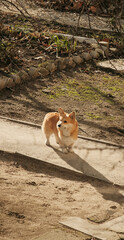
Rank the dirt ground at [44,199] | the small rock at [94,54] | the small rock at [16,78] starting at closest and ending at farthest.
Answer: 1. the dirt ground at [44,199]
2. the small rock at [16,78]
3. the small rock at [94,54]

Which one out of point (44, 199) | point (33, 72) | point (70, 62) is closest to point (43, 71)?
point (33, 72)

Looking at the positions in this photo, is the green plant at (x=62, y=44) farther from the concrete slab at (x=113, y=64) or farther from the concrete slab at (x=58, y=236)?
the concrete slab at (x=58, y=236)

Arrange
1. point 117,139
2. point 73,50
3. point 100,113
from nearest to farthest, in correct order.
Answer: point 117,139, point 100,113, point 73,50

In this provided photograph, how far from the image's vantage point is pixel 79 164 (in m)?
6.45

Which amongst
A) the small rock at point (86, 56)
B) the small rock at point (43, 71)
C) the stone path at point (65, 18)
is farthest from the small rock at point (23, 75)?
the stone path at point (65, 18)

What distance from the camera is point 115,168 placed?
6.37m

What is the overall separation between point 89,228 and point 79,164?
1883mm

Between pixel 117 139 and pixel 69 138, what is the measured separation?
1.34 meters

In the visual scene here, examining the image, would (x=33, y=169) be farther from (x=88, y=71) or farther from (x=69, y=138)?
(x=88, y=71)

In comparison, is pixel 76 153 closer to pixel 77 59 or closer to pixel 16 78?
pixel 16 78

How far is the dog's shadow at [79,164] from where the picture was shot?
617 centimetres

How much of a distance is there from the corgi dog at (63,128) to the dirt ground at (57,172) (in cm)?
55

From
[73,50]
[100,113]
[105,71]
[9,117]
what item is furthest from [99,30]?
[9,117]

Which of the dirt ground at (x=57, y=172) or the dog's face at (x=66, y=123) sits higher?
the dog's face at (x=66, y=123)
